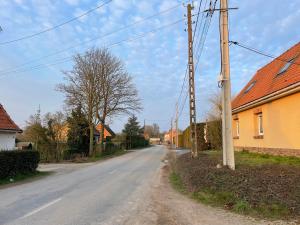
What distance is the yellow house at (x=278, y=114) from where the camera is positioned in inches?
560

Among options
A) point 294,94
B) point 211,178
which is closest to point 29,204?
point 211,178

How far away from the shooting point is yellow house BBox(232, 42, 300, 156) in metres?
14.2

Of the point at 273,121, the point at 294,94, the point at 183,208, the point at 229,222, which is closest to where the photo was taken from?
the point at 229,222

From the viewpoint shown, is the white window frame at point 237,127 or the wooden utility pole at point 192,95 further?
the white window frame at point 237,127

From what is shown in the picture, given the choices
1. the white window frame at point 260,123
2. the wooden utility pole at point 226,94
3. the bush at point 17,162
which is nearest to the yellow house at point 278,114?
the white window frame at point 260,123

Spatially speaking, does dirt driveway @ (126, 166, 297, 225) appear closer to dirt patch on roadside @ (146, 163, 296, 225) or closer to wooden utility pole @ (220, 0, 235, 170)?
dirt patch on roadside @ (146, 163, 296, 225)

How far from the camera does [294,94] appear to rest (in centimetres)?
1412

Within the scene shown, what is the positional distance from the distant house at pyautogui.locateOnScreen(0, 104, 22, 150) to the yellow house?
14380mm

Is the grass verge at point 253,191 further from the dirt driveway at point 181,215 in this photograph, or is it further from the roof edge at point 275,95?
the roof edge at point 275,95

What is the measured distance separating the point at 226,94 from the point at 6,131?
49.8ft

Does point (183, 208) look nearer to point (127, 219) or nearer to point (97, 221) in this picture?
point (127, 219)

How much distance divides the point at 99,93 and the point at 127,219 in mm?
31755

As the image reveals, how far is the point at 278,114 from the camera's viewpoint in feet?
52.0

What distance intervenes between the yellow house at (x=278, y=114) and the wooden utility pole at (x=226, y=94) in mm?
3156
